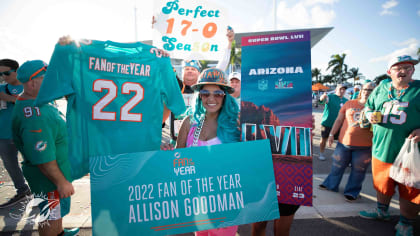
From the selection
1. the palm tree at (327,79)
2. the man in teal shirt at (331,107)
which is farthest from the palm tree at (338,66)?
the man in teal shirt at (331,107)

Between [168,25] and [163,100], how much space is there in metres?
1.35

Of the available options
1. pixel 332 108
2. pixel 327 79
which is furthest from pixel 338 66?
pixel 332 108

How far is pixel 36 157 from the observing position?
1501 mm

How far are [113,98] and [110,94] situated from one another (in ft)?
0.14

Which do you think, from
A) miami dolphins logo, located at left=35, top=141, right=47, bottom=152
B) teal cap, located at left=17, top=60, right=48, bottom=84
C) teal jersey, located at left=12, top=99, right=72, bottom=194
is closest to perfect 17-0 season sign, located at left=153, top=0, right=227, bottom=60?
teal cap, located at left=17, top=60, right=48, bottom=84

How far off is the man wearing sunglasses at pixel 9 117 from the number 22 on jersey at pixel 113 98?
2.55 m

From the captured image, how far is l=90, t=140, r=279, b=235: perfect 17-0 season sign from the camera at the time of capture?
127 centimetres

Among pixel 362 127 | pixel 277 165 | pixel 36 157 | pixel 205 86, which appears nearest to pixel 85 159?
pixel 36 157

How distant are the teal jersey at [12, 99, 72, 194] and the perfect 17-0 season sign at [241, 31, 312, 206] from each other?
176cm

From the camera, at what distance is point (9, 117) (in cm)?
306

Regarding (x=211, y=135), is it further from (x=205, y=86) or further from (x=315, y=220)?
(x=315, y=220)

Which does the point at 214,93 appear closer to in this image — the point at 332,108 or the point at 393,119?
the point at 393,119

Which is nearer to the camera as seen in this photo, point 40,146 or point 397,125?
point 40,146

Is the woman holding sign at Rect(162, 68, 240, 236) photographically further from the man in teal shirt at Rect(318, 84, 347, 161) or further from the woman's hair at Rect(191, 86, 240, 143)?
the man in teal shirt at Rect(318, 84, 347, 161)
